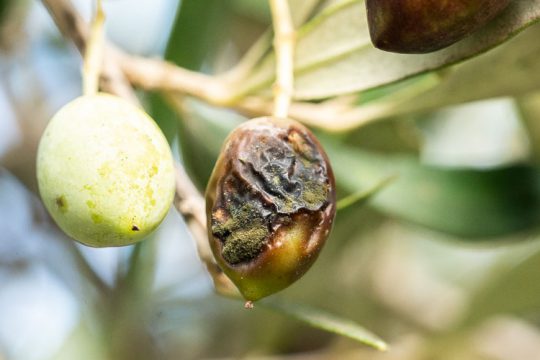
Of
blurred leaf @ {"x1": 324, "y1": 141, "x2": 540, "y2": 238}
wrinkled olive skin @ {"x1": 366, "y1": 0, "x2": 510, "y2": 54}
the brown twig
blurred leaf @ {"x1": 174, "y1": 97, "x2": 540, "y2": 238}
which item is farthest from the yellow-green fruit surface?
blurred leaf @ {"x1": 324, "y1": 141, "x2": 540, "y2": 238}

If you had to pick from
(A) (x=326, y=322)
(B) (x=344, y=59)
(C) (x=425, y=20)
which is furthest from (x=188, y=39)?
(C) (x=425, y=20)

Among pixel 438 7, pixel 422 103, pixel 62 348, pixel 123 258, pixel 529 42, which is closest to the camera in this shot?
pixel 438 7

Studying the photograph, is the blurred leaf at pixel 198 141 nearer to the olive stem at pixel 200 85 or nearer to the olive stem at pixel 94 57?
the olive stem at pixel 200 85

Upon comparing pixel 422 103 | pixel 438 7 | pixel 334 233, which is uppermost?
pixel 438 7

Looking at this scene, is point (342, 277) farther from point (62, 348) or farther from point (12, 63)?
point (12, 63)

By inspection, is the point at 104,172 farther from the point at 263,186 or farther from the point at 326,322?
the point at 326,322

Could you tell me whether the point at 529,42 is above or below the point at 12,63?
above

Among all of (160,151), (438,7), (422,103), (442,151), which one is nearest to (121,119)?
(160,151)
